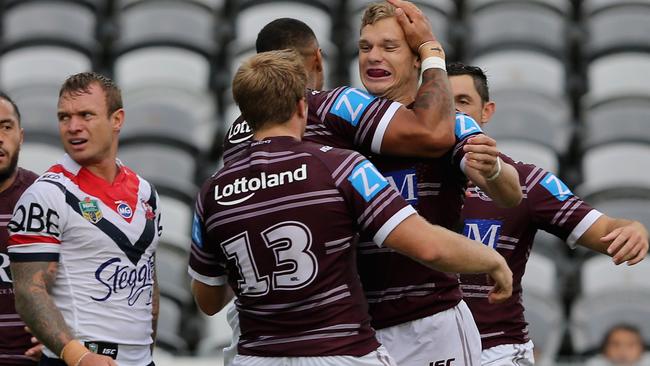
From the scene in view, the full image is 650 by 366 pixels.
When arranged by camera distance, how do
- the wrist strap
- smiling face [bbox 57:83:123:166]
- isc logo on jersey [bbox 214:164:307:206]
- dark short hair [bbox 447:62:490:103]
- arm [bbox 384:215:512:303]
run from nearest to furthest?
arm [bbox 384:215:512:303] < isc logo on jersey [bbox 214:164:307:206] < the wrist strap < smiling face [bbox 57:83:123:166] < dark short hair [bbox 447:62:490:103]

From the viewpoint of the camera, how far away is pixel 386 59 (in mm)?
5957

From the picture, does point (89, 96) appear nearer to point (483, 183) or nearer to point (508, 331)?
point (483, 183)

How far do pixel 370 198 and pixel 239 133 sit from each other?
3.58 ft

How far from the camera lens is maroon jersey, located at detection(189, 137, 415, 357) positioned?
534 centimetres

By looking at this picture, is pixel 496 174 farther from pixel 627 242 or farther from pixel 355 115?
pixel 627 242

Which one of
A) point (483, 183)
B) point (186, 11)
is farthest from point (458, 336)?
point (186, 11)

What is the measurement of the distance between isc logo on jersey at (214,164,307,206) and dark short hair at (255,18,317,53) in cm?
126

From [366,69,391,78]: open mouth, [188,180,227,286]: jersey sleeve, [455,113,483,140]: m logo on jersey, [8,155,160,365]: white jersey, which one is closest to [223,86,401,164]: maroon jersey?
[366,69,391,78]: open mouth

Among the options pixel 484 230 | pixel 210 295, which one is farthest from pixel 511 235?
pixel 210 295

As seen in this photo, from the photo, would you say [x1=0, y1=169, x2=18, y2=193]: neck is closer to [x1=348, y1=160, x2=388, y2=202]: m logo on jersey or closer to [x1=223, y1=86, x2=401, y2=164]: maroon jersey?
[x1=223, y1=86, x2=401, y2=164]: maroon jersey

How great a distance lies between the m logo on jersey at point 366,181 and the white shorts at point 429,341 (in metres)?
0.84

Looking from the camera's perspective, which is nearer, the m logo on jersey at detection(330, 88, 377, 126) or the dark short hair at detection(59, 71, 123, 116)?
the m logo on jersey at detection(330, 88, 377, 126)

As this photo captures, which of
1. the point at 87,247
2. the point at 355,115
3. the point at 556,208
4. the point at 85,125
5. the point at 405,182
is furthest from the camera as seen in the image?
the point at 556,208

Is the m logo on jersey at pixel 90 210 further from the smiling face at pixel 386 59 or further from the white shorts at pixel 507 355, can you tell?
the white shorts at pixel 507 355
